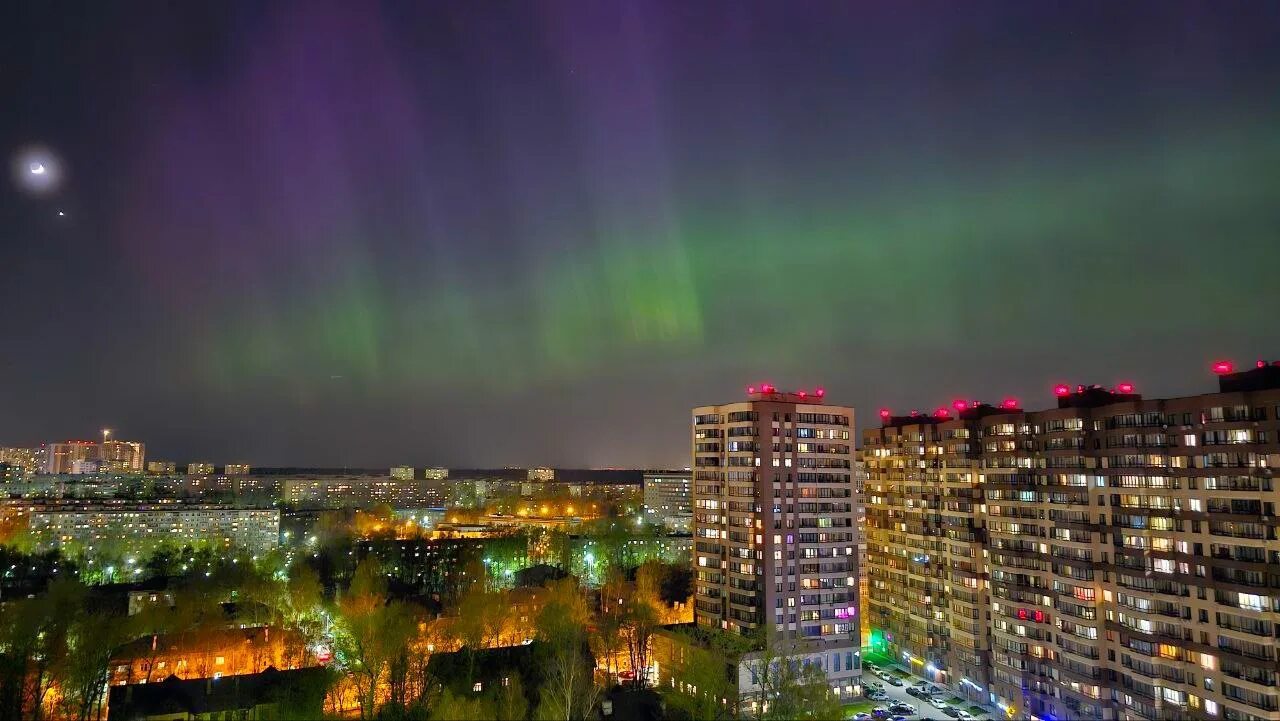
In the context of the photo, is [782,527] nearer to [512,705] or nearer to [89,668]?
[512,705]

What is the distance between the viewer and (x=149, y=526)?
83.4m

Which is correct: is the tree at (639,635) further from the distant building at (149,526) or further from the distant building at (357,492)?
the distant building at (357,492)

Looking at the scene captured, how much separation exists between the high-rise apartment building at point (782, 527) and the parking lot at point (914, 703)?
2.38m

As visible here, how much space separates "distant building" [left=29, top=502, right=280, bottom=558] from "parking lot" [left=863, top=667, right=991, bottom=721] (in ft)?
205

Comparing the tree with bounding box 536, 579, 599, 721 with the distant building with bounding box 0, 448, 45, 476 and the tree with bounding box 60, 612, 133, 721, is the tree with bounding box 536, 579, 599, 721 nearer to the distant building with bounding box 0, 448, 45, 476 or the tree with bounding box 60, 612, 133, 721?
the tree with bounding box 60, 612, 133, 721

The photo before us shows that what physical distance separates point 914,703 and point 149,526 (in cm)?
8514

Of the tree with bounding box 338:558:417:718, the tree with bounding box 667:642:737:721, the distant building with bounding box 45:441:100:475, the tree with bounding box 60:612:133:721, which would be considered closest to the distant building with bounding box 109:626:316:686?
the tree with bounding box 60:612:133:721

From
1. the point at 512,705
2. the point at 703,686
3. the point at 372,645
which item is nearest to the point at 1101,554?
the point at 703,686

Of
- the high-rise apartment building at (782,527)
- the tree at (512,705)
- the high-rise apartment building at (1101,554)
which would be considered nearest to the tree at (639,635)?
the high-rise apartment building at (782,527)

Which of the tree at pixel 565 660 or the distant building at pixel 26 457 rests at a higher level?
the distant building at pixel 26 457

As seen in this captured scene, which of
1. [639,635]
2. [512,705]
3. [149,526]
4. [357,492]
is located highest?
[357,492]

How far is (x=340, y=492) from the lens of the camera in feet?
490

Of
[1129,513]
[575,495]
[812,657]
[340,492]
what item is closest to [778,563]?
[812,657]

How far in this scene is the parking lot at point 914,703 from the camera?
35719mm
